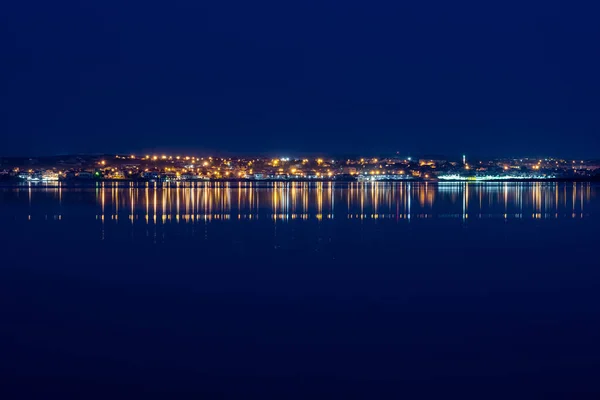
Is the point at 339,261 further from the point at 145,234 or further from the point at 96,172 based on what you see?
the point at 96,172

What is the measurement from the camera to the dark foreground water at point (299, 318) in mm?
5922

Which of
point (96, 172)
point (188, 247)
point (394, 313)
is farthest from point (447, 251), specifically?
point (96, 172)

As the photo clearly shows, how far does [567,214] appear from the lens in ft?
82.7

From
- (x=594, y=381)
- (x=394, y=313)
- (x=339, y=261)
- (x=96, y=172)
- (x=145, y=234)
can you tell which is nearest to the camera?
(x=594, y=381)

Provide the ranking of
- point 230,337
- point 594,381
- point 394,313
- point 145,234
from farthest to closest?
point 145,234, point 394,313, point 230,337, point 594,381

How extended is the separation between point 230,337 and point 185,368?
1.04 metres

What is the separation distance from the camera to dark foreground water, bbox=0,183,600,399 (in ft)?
19.4

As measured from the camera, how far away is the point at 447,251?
14.2m

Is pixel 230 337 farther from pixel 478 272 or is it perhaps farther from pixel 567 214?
pixel 567 214

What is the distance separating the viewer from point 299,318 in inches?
318

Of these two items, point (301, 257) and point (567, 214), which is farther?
point (567, 214)

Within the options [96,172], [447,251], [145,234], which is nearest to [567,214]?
[447,251]

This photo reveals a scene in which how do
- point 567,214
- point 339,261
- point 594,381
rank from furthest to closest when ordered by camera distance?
point 567,214, point 339,261, point 594,381

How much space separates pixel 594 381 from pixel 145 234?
1272cm
